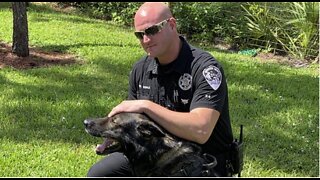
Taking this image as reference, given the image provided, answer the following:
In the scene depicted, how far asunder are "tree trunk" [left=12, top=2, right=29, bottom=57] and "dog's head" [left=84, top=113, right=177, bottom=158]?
5.11 metres

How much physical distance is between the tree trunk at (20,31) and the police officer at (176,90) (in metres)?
4.71

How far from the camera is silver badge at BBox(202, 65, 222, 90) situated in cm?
273

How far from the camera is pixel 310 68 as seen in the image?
8.43 metres

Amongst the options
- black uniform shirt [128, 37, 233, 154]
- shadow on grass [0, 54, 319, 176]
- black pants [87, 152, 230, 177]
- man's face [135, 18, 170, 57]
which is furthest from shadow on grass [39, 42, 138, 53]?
man's face [135, 18, 170, 57]

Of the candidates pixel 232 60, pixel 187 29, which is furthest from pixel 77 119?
pixel 187 29

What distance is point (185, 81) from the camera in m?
2.84

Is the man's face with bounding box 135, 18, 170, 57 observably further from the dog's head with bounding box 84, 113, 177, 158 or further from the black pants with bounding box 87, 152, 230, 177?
the black pants with bounding box 87, 152, 230, 177

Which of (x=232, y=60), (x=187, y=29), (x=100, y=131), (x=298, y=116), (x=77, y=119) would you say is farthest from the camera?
(x=187, y=29)

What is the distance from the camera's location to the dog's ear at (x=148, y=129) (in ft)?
8.25

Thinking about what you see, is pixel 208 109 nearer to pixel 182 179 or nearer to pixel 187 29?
pixel 182 179

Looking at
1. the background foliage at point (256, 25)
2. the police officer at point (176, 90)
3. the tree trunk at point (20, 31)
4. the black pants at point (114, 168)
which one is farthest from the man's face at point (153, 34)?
the background foliage at point (256, 25)

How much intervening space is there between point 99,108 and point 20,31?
2711mm

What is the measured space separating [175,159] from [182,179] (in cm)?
11

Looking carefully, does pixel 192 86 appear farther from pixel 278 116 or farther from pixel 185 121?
pixel 278 116
